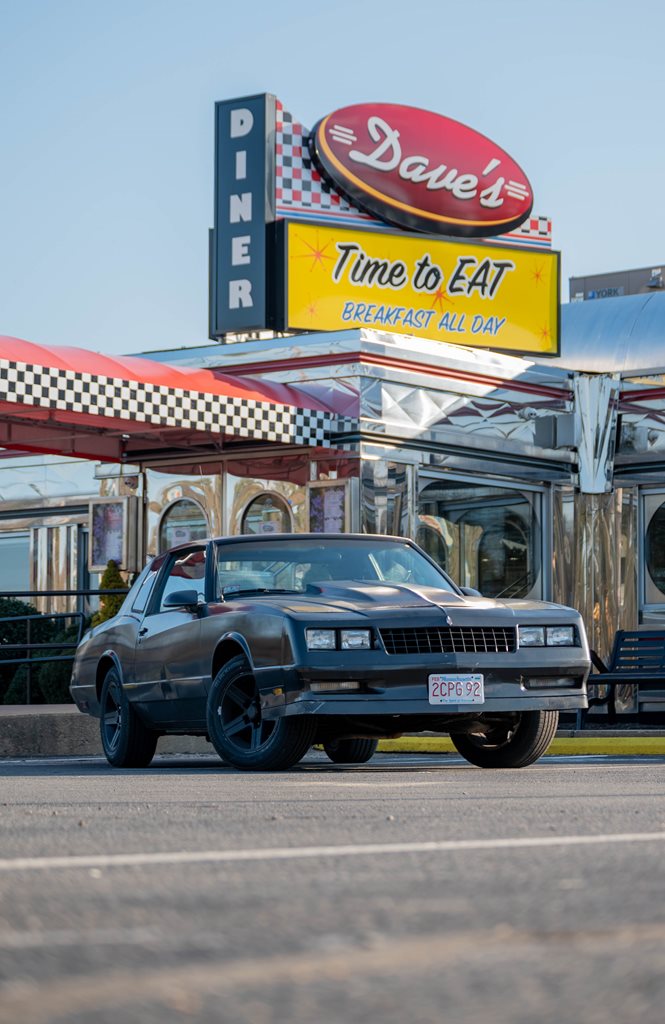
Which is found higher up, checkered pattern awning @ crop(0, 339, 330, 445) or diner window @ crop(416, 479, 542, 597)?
checkered pattern awning @ crop(0, 339, 330, 445)

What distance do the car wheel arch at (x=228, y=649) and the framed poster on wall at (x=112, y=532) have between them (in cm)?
1186

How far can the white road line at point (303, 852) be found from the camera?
4859 millimetres

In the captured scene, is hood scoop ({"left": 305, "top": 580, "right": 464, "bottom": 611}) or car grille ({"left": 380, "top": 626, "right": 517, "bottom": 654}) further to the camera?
hood scoop ({"left": 305, "top": 580, "right": 464, "bottom": 611})

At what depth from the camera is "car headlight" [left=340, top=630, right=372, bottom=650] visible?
10.0m

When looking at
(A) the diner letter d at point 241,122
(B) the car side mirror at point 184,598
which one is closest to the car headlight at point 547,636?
(B) the car side mirror at point 184,598

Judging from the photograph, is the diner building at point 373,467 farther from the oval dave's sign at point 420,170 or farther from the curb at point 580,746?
the curb at point 580,746

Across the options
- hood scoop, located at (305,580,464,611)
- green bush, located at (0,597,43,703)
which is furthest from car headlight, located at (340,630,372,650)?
green bush, located at (0,597,43,703)


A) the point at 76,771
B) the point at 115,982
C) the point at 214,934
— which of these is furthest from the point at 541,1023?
the point at 76,771

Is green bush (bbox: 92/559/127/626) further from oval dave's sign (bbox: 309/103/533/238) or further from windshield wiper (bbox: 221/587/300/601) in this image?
windshield wiper (bbox: 221/587/300/601)

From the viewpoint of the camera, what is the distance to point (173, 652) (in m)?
11.3

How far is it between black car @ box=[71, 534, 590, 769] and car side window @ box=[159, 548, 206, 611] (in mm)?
13

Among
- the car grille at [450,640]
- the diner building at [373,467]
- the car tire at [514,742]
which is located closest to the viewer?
the car grille at [450,640]

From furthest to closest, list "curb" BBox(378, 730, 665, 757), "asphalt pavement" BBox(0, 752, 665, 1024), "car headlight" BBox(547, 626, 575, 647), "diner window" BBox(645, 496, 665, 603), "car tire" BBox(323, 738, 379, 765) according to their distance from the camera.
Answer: "diner window" BBox(645, 496, 665, 603), "curb" BBox(378, 730, 665, 757), "car tire" BBox(323, 738, 379, 765), "car headlight" BBox(547, 626, 575, 647), "asphalt pavement" BBox(0, 752, 665, 1024)

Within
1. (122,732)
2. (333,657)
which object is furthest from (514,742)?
(122,732)
